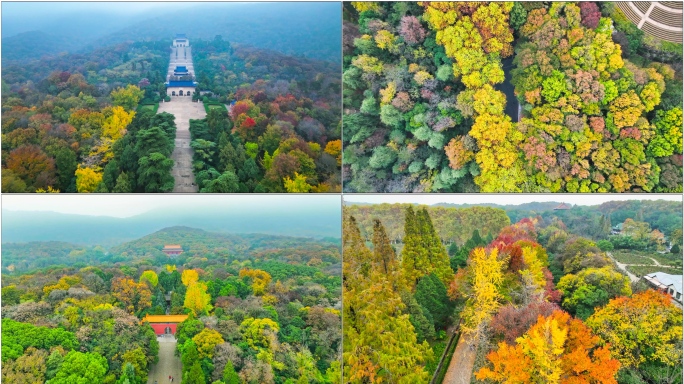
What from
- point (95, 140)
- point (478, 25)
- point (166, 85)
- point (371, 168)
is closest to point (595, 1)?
point (478, 25)

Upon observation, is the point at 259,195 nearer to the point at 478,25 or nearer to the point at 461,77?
the point at 461,77

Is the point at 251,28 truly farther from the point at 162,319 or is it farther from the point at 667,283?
the point at 667,283

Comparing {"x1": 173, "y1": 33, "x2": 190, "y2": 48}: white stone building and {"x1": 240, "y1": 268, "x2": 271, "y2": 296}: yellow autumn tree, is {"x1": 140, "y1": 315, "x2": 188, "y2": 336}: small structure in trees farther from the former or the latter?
{"x1": 173, "y1": 33, "x2": 190, "y2": 48}: white stone building

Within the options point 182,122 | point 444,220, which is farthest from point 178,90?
point 444,220

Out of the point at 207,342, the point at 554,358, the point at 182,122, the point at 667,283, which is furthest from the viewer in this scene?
the point at 182,122

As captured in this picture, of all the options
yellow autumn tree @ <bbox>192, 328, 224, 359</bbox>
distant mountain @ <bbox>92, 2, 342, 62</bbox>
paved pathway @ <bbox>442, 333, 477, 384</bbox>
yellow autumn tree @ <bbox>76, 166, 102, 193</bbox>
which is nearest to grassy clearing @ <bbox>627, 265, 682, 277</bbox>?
paved pathway @ <bbox>442, 333, 477, 384</bbox>

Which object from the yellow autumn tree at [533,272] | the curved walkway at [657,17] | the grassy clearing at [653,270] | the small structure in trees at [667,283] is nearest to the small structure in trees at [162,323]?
the yellow autumn tree at [533,272]

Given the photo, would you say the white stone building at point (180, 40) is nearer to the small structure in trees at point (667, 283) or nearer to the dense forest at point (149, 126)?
the dense forest at point (149, 126)
